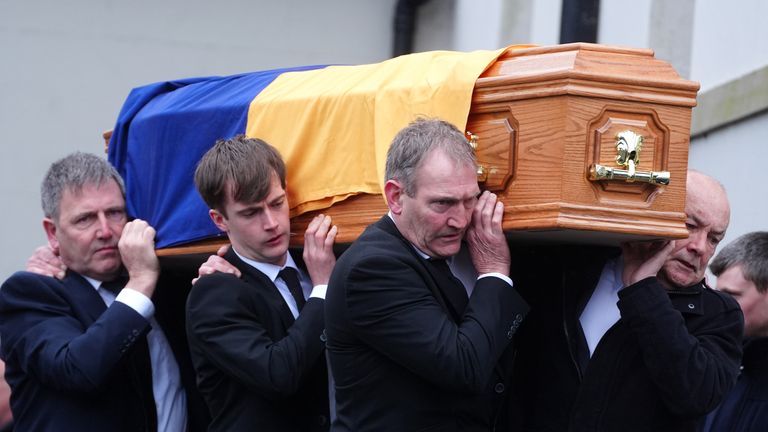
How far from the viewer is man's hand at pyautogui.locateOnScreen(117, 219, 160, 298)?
4973 mm

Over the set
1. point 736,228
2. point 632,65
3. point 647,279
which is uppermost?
point 632,65

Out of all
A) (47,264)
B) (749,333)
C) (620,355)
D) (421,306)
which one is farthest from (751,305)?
(47,264)

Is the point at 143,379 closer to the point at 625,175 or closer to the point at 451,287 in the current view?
the point at 451,287

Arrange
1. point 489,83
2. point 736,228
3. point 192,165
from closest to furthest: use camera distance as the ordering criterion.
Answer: point 489,83 < point 192,165 < point 736,228

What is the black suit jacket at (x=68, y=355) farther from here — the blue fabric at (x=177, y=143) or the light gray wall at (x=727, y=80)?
the light gray wall at (x=727, y=80)

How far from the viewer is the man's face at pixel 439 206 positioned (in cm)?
396

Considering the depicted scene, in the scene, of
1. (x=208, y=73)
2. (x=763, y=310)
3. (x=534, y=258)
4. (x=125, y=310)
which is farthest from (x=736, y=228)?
(x=208, y=73)

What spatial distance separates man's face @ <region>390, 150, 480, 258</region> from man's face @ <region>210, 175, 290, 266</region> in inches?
23.6

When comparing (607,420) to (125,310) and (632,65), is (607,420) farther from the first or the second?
(125,310)

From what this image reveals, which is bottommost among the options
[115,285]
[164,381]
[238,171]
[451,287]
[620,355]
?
[164,381]

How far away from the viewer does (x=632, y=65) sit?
4.12m

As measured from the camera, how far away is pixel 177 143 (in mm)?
5102

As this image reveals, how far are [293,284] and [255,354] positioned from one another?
0.44 meters

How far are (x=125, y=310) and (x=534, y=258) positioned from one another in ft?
4.62
